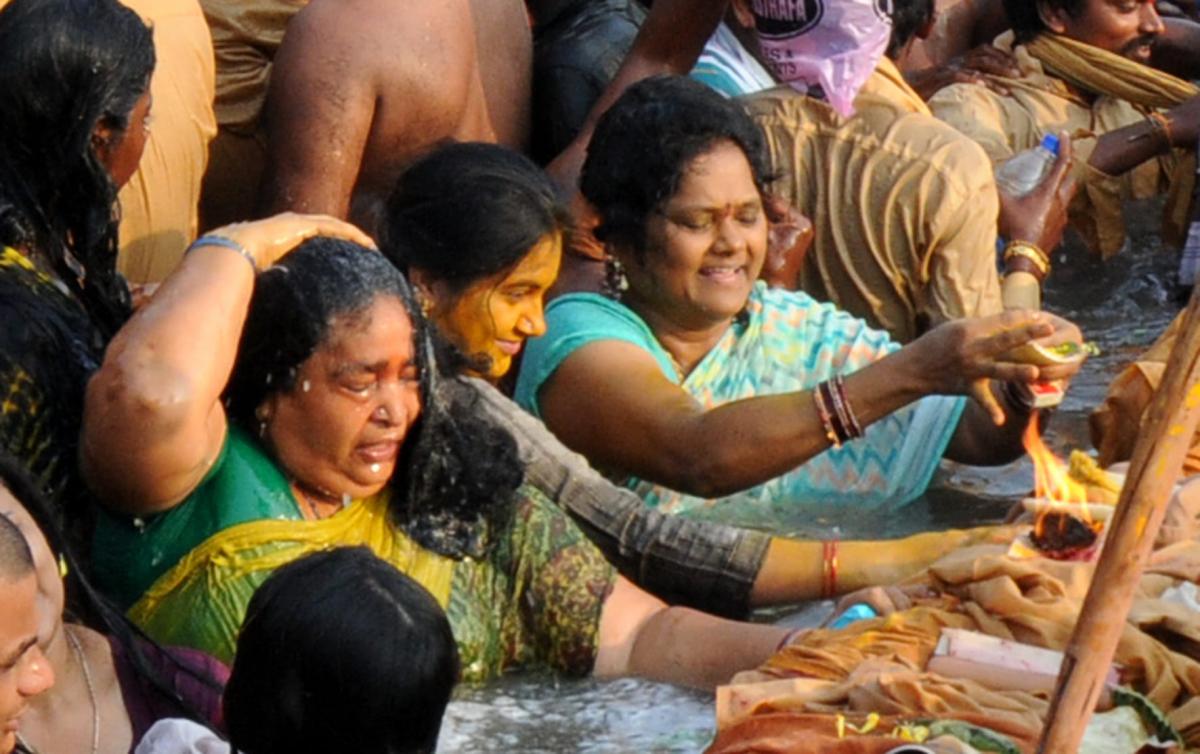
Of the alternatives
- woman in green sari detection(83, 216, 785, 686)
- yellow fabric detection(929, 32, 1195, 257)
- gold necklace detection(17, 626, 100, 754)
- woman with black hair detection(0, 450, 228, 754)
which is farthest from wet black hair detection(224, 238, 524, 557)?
yellow fabric detection(929, 32, 1195, 257)

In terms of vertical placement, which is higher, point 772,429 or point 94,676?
point 772,429

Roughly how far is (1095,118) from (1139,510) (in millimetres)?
5782

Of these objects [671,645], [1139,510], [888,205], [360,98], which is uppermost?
[1139,510]

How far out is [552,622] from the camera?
475 cm

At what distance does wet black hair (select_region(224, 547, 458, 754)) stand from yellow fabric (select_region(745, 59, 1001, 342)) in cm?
322

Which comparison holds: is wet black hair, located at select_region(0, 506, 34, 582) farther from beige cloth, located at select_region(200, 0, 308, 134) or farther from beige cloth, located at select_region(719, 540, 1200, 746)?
beige cloth, located at select_region(200, 0, 308, 134)

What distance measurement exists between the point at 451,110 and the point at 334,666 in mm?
2959

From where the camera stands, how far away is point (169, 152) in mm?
5691

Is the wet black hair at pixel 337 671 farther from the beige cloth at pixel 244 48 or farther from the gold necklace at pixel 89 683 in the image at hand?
the beige cloth at pixel 244 48

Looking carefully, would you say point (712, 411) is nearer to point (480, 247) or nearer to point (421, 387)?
point (480, 247)

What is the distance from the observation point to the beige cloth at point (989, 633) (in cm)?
392


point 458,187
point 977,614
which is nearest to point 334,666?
point 977,614

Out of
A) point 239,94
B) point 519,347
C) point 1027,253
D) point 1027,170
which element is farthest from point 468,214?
point 1027,170

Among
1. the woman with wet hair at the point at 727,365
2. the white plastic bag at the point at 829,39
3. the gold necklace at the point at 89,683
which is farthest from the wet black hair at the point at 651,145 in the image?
the gold necklace at the point at 89,683
